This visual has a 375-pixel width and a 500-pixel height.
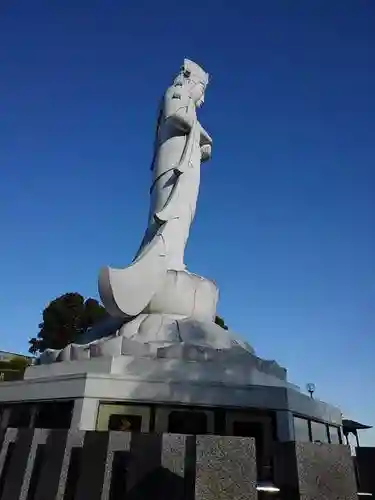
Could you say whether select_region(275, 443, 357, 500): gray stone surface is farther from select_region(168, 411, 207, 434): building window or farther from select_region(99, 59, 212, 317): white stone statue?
select_region(99, 59, 212, 317): white stone statue

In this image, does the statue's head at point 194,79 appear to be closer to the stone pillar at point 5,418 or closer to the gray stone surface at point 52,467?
the stone pillar at point 5,418

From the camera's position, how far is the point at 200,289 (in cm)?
942

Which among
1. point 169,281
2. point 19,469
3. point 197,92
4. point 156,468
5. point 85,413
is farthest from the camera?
point 197,92

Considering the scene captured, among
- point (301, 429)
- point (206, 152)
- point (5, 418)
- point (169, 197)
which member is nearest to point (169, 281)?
point (169, 197)

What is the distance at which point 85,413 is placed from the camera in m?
6.57

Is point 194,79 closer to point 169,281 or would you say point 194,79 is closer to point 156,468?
point 169,281

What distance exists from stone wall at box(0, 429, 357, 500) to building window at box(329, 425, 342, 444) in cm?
491

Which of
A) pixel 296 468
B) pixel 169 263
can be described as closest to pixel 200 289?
pixel 169 263

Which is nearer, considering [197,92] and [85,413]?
[85,413]

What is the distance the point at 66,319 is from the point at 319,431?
16.4 metres

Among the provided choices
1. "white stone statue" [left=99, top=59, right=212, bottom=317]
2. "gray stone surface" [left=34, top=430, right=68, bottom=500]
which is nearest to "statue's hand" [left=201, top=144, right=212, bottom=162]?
"white stone statue" [left=99, top=59, right=212, bottom=317]

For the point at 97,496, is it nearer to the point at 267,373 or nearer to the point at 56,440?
the point at 56,440

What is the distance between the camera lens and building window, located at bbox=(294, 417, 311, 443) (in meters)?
7.24

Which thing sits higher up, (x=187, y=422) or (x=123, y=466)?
(x=187, y=422)
